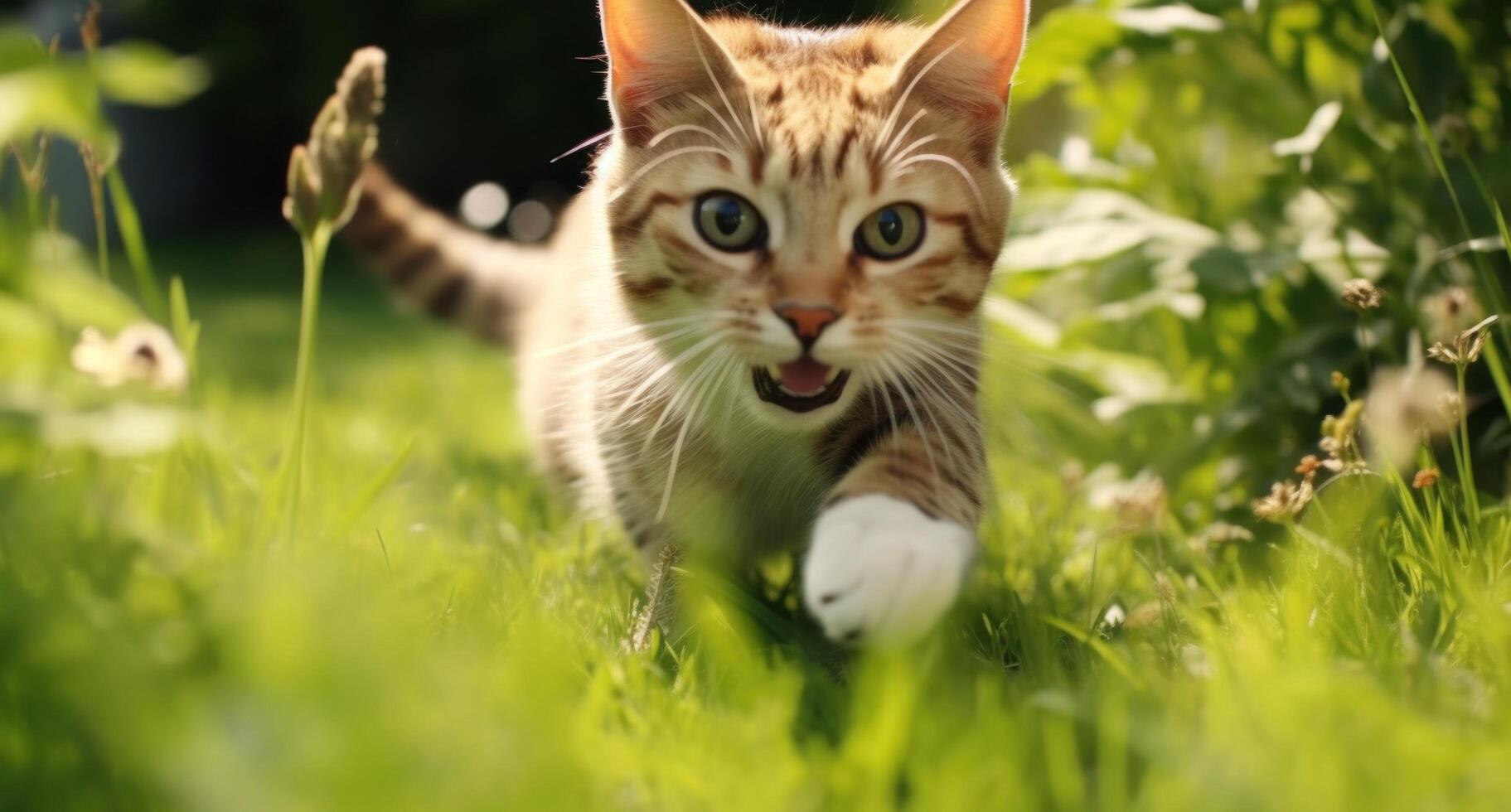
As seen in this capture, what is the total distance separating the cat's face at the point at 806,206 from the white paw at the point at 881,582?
28 centimetres

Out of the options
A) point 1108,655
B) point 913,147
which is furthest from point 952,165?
point 1108,655

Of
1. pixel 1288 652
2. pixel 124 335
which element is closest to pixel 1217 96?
pixel 1288 652

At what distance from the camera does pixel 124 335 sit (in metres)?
1.46

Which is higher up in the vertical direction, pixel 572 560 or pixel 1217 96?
pixel 1217 96

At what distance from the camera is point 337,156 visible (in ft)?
3.99

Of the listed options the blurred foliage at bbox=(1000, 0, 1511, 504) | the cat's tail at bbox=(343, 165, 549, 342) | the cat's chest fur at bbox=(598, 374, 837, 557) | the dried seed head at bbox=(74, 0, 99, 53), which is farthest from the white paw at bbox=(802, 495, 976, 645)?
the cat's tail at bbox=(343, 165, 549, 342)

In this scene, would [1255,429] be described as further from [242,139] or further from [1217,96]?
[242,139]

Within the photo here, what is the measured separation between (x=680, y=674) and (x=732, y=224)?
570 mm

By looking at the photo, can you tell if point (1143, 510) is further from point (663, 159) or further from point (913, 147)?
point (663, 159)

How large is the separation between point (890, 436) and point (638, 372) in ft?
1.28

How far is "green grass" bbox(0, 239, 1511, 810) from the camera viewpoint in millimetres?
725

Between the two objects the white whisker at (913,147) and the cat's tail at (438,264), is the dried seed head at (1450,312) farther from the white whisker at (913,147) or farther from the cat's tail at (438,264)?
the cat's tail at (438,264)

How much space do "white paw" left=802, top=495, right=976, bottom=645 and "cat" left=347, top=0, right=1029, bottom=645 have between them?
0.19 feet

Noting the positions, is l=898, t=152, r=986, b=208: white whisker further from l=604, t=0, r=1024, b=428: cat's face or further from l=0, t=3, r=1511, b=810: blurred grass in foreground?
l=0, t=3, r=1511, b=810: blurred grass in foreground
